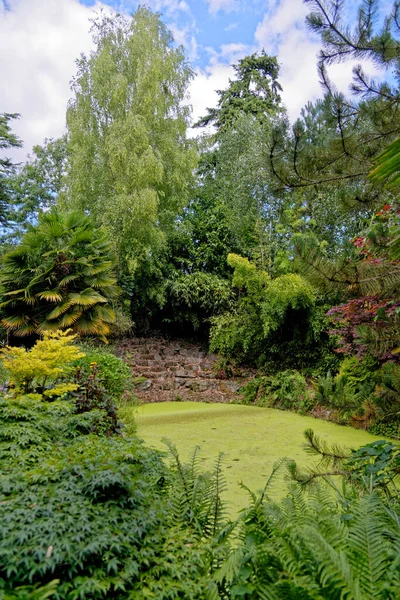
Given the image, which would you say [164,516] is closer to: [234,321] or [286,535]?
[286,535]

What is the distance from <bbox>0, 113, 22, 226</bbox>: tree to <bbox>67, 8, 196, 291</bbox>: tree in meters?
4.39

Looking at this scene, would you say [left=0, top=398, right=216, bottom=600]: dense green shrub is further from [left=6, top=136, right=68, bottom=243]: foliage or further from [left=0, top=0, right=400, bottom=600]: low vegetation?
[left=6, top=136, right=68, bottom=243]: foliage

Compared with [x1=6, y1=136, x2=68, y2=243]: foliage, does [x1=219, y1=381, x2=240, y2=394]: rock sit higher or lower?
lower

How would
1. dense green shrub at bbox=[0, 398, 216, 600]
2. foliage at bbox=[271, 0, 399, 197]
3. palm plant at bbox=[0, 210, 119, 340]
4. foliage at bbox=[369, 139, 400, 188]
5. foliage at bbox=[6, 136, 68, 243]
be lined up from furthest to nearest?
foliage at bbox=[6, 136, 68, 243] < palm plant at bbox=[0, 210, 119, 340] < foliage at bbox=[271, 0, 399, 197] < dense green shrub at bbox=[0, 398, 216, 600] < foliage at bbox=[369, 139, 400, 188]

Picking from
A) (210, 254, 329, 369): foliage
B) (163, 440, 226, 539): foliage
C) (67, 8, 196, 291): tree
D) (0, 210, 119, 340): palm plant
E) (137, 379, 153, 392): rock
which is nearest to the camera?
(163, 440, 226, 539): foliage

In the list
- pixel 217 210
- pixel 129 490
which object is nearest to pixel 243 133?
pixel 217 210

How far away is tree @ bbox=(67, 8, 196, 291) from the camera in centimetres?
791

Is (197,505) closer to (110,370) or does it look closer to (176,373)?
(110,370)

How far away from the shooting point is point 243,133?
9.77 meters

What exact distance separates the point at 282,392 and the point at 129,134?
5.73 m

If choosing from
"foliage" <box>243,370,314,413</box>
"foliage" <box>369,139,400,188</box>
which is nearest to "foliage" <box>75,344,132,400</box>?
"foliage" <box>243,370,314,413</box>

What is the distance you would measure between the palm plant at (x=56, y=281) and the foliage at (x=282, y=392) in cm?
270

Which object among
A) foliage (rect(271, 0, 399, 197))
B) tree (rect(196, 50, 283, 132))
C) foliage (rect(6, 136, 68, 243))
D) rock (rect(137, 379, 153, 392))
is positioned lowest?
rock (rect(137, 379, 153, 392))

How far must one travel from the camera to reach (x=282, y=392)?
6.32 m
